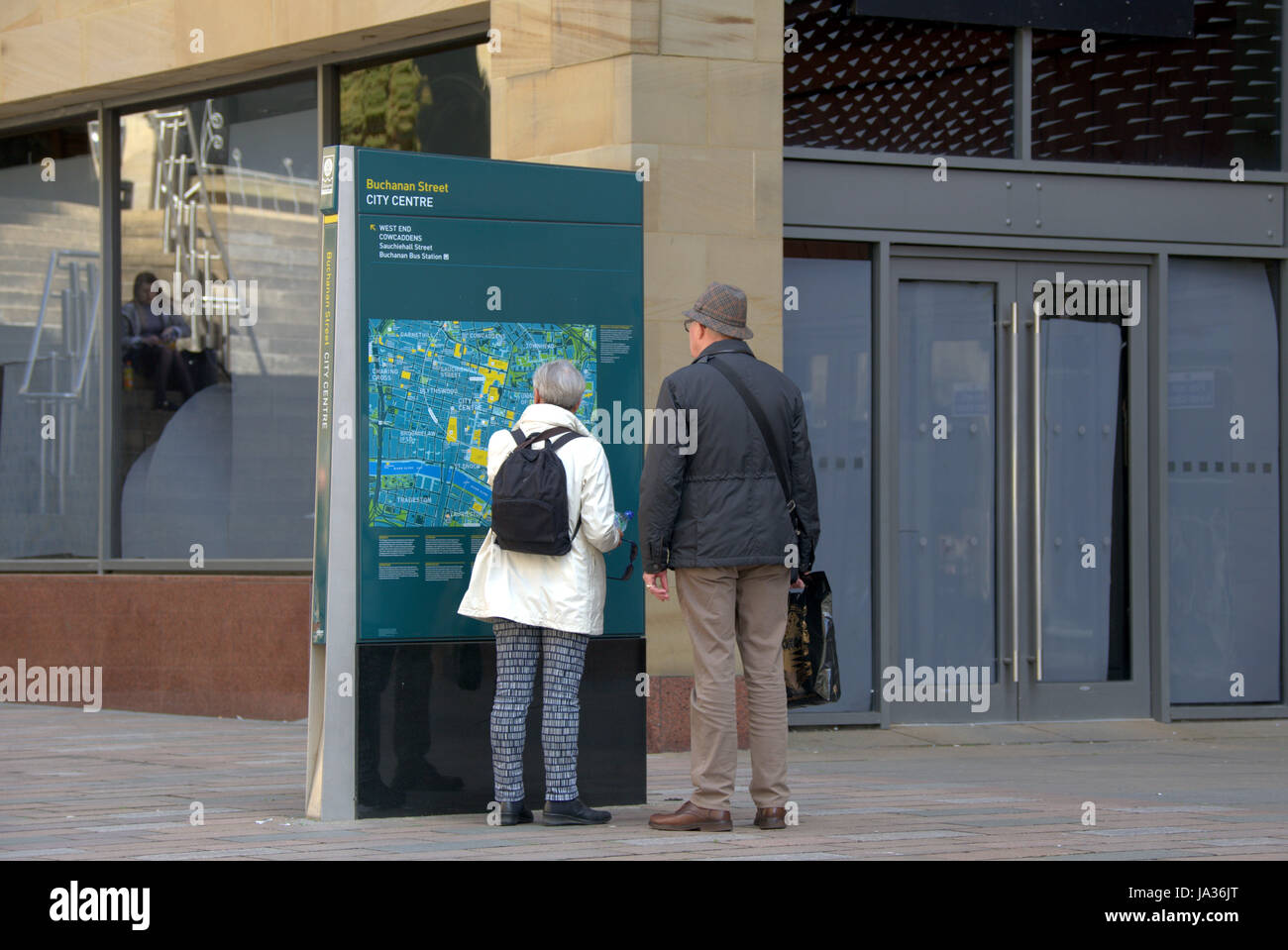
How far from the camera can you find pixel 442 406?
712 cm

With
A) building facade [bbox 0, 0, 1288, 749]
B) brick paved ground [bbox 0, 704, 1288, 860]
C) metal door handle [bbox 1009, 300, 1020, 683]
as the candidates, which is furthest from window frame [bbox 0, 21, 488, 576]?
metal door handle [bbox 1009, 300, 1020, 683]

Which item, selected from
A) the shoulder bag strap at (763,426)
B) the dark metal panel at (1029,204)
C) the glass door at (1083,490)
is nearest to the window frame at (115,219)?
the dark metal panel at (1029,204)

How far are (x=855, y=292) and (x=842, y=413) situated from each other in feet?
2.27

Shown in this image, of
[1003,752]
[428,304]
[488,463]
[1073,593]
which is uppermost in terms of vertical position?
[428,304]

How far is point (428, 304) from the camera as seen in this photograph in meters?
7.09

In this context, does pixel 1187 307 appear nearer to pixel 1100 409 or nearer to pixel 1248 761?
pixel 1100 409

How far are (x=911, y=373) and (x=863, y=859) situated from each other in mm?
5082

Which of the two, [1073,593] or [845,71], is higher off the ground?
[845,71]

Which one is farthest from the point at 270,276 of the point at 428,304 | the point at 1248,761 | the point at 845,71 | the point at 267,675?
the point at 1248,761

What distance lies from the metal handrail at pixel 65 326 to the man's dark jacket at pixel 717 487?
6785mm

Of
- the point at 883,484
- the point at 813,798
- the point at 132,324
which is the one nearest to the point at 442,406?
the point at 813,798

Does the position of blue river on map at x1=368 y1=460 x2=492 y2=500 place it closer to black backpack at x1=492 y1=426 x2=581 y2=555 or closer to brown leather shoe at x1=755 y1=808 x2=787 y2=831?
black backpack at x1=492 y1=426 x2=581 y2=555

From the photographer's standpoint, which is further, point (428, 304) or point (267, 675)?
point (267, 675)

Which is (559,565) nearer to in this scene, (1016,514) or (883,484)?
(883,484)
